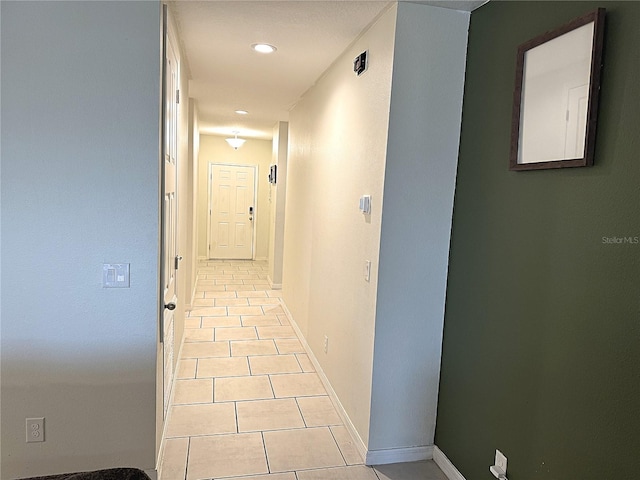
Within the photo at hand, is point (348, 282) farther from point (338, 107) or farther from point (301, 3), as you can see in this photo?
point (301, 3)

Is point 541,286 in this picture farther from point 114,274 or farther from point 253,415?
point 253,415

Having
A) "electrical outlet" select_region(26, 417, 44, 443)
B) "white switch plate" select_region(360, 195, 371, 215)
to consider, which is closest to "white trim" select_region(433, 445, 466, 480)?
"white switch plate" select_region(360, 195, 371, 215)

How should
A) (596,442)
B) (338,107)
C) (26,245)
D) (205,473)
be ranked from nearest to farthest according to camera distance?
(596,442) → (26,245) → (205,473) → (338,107)

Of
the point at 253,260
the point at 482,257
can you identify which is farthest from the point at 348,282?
the point at 253,260

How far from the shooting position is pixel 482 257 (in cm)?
210

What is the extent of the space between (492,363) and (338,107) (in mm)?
2049

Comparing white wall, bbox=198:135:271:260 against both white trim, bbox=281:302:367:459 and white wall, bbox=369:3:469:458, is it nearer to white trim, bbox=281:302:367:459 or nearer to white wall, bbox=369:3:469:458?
white trim, bbox=281:302:367:459

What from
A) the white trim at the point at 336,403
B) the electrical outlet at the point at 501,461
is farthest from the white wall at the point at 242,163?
the electrical outlet at the point at 501,461

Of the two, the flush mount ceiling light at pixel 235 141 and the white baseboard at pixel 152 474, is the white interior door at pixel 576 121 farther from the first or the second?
the flush mount ceiling light at pixel 235 141

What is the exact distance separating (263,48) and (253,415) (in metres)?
2.47

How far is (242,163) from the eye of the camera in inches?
345

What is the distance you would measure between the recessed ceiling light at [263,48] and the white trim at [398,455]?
8.49 feet
